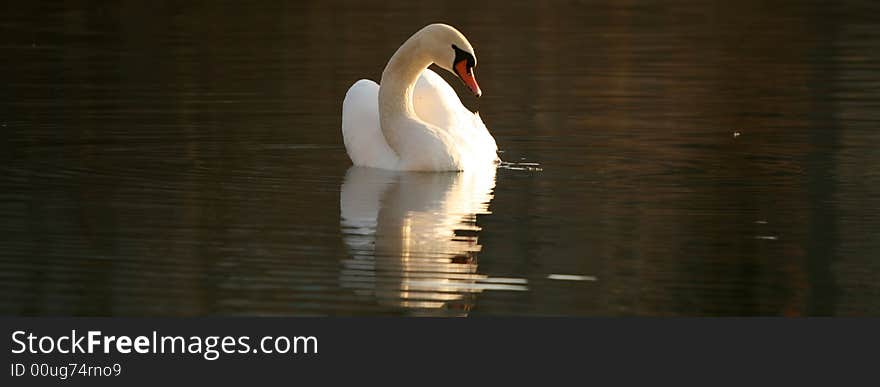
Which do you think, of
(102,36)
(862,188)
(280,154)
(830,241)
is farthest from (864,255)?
(102,36)

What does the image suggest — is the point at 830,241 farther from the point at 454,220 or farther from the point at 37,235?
the point at 37,235

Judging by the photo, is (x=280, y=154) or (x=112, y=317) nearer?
(x=112, y=317)

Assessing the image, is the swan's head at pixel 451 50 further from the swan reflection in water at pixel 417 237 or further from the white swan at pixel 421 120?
the swan reflection in water at pixel 417 237

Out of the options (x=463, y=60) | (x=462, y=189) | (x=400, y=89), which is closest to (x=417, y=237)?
(x=462, y=189)

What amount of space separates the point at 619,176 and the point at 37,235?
384 cm

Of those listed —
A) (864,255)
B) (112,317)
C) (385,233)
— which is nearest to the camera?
(112,317)

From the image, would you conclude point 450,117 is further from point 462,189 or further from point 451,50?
point 462,189

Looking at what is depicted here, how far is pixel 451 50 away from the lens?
41.1 feet

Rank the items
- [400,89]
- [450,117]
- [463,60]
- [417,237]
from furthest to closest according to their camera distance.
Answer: [450,117] → [400,89] → [463,60] → [417,237]

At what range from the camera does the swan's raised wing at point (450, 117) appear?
12.8 meters

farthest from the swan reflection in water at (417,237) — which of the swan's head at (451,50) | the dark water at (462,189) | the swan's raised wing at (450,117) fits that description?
the swan's head at (451,50)

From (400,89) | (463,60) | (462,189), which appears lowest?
(462,189)

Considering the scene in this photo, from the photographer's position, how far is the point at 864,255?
930 cm

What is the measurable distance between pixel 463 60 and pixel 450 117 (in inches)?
23.1
